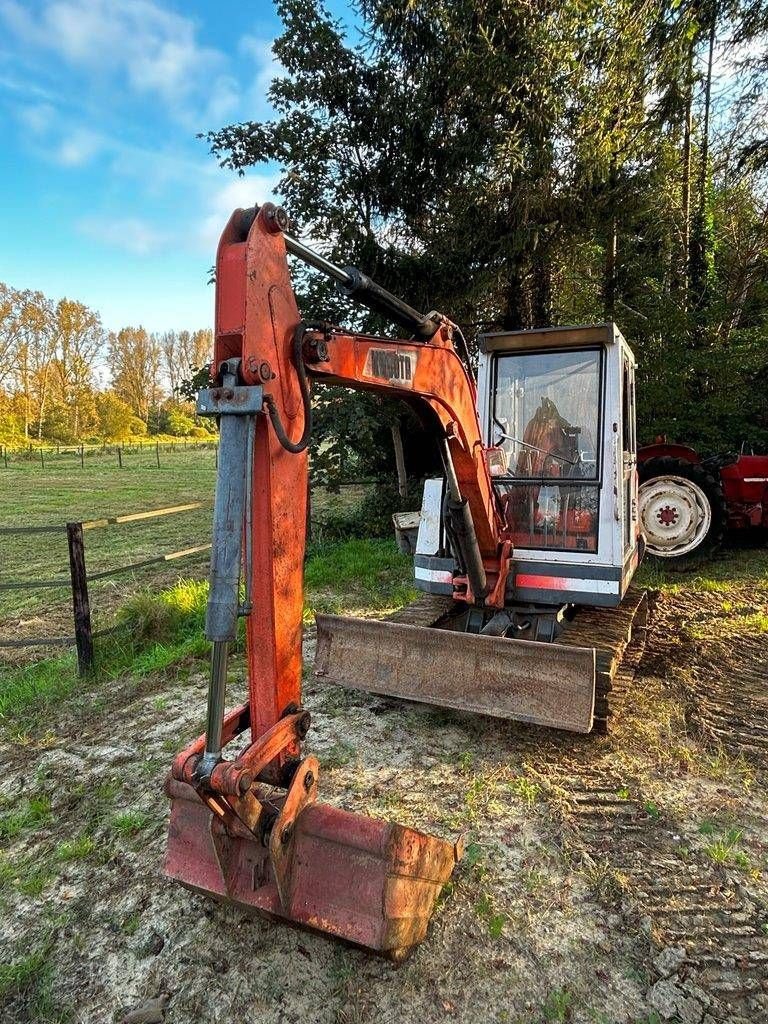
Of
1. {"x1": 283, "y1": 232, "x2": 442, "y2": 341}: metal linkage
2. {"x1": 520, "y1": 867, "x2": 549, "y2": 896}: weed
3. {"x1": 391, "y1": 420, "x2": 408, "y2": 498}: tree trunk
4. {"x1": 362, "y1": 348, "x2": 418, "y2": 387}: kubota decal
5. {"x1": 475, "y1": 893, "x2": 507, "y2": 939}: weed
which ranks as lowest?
{"x1": 475, "y1": 893, "x2": 507, "y2": 939}: weed

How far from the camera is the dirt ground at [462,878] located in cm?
216

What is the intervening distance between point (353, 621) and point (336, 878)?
1.95m

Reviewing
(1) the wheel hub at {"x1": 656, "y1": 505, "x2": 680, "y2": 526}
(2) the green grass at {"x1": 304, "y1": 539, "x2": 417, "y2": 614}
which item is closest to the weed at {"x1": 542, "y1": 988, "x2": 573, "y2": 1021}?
(2) the green grass at {"x1": 304, "y1": 539, "x2": 417, "y2": 614}

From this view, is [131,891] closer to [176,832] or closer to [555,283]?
[176,832]

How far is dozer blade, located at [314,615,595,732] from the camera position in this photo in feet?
11.5

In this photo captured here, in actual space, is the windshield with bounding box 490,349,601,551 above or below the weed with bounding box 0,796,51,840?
above

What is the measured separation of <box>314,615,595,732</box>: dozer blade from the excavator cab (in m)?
0.71

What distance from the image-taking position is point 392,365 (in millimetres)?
2867

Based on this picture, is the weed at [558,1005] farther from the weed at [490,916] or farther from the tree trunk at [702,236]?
the tree trunk at [702,236]

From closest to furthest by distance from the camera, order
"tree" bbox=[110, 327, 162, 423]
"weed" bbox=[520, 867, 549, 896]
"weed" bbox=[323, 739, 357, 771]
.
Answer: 1. "weed" bbox=[520, 867, 549, 896]
2. "weed" bbox=[323, 739, 357, 771]
3. "tree" bbox=[110, 327, 162, 423]

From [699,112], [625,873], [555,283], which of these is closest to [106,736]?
[625,873]

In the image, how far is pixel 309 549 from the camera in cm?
994

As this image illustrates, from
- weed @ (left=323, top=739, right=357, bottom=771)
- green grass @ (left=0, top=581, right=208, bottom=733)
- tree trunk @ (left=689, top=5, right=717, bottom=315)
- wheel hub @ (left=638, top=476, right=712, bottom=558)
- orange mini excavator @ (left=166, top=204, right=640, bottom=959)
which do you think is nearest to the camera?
orange mini excavator @ (left=166, top=204, right=640, bottom=959)

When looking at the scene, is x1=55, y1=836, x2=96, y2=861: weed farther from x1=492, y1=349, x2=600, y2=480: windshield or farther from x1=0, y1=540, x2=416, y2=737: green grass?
x1=492, y1=349, x2=600, y2=480: windshield
